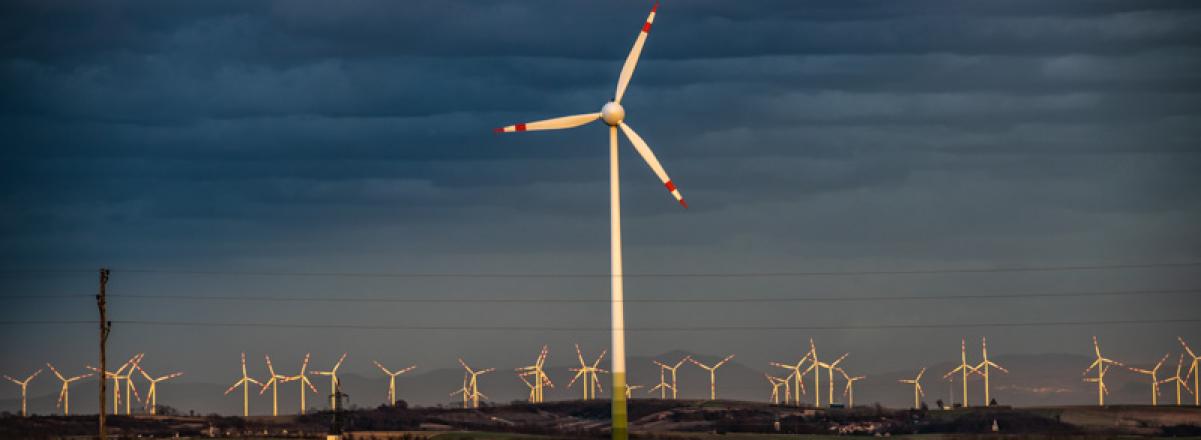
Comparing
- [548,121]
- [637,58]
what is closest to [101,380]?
[548,121]

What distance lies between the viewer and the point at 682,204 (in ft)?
458

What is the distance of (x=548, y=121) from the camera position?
15238 cm

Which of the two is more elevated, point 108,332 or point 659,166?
point 659,166

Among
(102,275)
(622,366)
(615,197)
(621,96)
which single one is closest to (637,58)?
(621,96)

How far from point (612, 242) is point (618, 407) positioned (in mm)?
13684

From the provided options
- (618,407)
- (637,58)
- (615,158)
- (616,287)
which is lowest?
(618,407)

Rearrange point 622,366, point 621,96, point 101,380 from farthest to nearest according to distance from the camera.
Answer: point 101,380 < point 621,96 < point 622,366

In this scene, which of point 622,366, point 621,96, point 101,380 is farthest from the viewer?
point 101,380

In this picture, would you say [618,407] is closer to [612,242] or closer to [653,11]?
[612,242]

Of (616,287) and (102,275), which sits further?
(102,275)

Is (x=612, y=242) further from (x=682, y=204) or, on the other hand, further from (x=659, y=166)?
(x=659, y=166)

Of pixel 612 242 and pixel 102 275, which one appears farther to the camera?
pixel 102 275

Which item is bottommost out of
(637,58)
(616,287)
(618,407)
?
(618,407)

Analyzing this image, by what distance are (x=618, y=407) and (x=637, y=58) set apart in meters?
34.2
